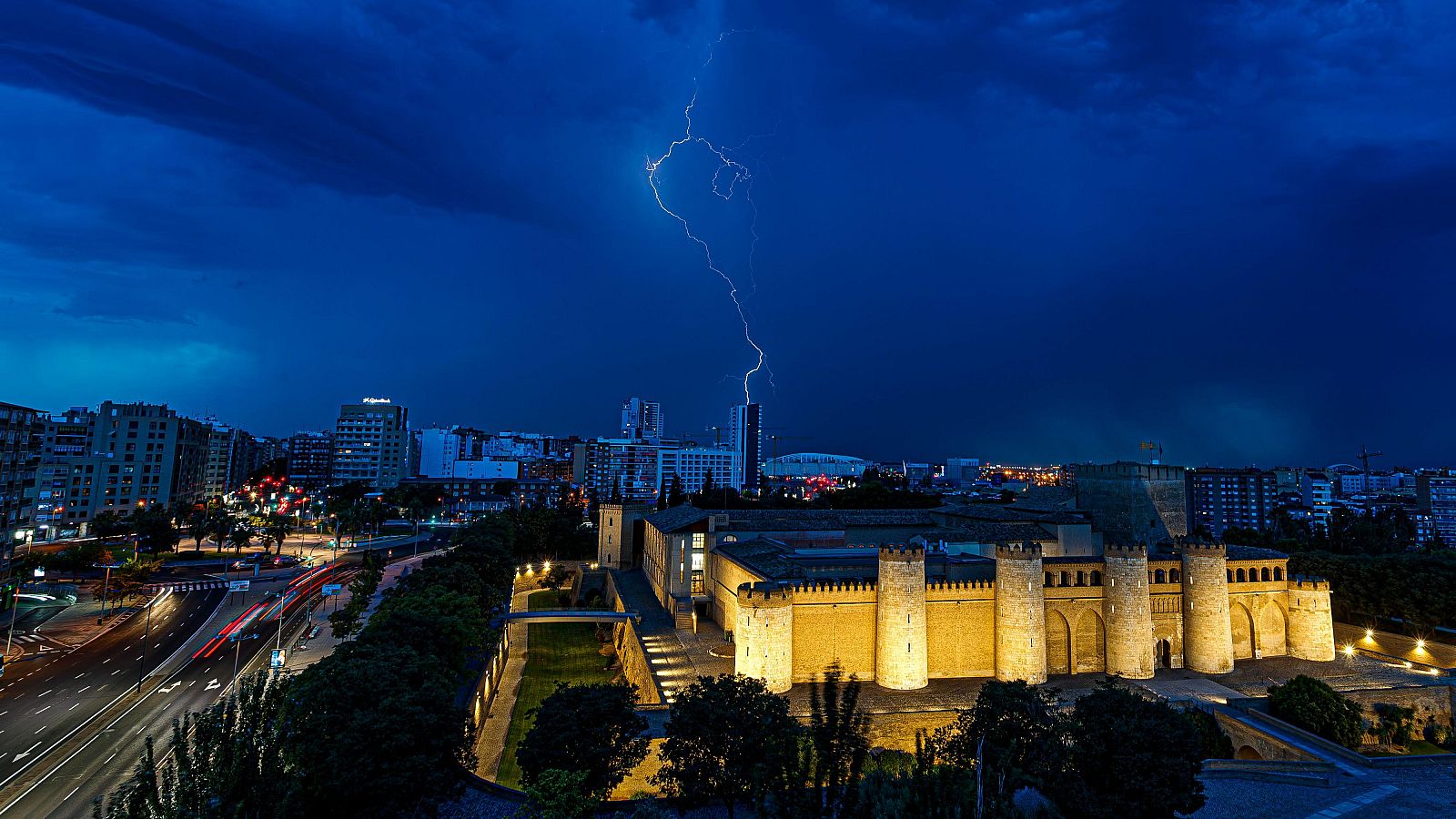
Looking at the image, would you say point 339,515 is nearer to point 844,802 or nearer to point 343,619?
point 343,619

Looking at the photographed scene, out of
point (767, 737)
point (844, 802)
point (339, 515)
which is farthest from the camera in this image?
point (339, 515)

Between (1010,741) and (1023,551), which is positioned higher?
(1023,551)

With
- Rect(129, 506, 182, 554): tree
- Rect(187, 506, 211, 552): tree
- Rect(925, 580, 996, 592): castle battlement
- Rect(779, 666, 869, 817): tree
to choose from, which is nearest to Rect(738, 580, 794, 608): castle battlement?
Rect(779, 666, 869, 817): tree

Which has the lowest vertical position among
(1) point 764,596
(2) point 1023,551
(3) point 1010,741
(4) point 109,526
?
(3) point 1010,741

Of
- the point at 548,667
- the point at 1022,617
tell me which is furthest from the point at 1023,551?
the point at 548,667

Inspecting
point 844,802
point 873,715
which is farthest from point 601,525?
point 844,802

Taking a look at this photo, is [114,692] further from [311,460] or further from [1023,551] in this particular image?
[311,460]

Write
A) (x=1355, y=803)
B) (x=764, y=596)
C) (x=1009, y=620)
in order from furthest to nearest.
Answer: (x=1009, y=620)
(x=764, y=596)
(x=1355, y=803)
